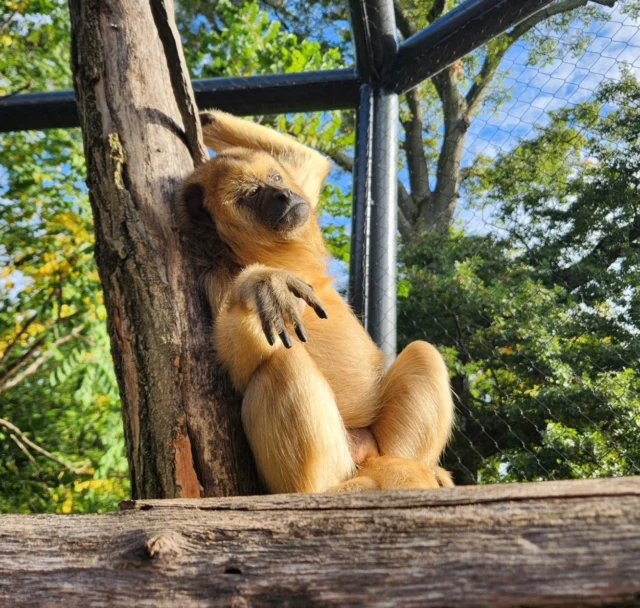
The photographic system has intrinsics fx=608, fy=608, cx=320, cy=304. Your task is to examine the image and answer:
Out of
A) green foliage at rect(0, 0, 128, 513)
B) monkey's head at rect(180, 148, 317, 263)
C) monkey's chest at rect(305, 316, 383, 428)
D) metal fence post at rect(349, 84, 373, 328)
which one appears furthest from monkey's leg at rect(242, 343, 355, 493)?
green foliage at rect(0, 0, 128, 513)

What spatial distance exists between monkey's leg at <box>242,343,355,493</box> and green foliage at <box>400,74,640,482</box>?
156 centimetres

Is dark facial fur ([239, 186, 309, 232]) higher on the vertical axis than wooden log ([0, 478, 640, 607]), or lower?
higher

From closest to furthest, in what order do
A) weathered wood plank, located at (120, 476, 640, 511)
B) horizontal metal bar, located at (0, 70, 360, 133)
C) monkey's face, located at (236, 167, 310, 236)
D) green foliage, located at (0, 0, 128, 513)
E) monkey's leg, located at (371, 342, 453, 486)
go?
weathered wood plank, located at (120, 476, 640, 511)
monkey's leg, located at (371, 342, 453, 486)
monkey's face, located at (236, 167, 310, 236)
horizontal metal bar, located at (0, 70, 360, 133)
green foliage, located at (0, 0, 128, 513)

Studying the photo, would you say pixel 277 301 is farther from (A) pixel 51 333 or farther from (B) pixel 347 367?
(A) pixel 51 333

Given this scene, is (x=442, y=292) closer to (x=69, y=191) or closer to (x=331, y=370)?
(x=331, y=370)

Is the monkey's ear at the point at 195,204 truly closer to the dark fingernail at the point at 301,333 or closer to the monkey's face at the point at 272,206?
the monkey's face at the point at 272,206

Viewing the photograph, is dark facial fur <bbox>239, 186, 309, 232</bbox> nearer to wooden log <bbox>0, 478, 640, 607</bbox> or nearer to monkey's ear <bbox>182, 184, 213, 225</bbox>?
monkey's ear <bbox>182, 184, 213, 225</bbox>

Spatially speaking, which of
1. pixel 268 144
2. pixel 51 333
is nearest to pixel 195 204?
pixel 268 144

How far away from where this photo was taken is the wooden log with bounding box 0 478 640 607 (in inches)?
45.5

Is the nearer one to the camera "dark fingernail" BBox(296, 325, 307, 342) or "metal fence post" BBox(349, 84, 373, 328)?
"dark fingernail" BBox(296, 325, 307, 342)

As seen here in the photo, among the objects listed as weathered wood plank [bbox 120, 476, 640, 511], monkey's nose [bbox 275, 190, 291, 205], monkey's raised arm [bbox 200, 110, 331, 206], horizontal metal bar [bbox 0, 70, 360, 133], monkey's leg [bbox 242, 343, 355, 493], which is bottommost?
weathered wood plank [bbox 120, 476, 640, 511]

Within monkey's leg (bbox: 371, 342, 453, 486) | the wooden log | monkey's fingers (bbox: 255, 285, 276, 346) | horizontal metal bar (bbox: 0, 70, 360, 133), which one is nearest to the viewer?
the wooden log

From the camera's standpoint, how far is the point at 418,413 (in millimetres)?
3043

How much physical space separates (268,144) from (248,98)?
32 cm
